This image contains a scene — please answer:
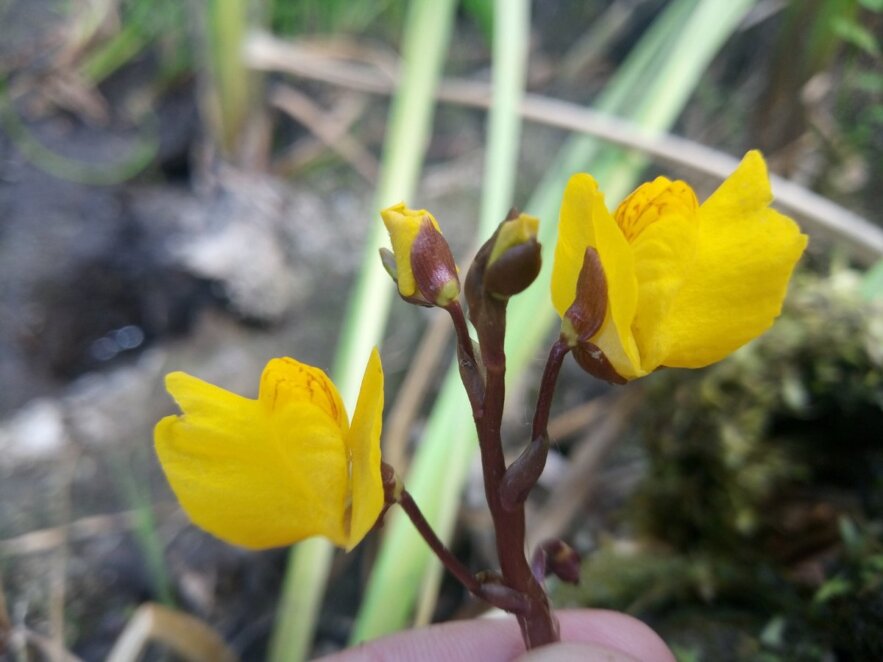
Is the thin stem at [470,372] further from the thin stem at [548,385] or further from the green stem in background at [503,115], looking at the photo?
the green stem in background at [503,115]

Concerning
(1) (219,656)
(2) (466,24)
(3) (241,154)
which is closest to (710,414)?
(1) (219,656)

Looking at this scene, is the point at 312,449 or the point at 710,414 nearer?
the point at 312,449

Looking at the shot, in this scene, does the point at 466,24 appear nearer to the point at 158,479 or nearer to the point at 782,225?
the point at 158,479

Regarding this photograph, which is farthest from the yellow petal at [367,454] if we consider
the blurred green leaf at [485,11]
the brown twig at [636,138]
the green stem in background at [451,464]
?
the blurred green leaf at [485,11]

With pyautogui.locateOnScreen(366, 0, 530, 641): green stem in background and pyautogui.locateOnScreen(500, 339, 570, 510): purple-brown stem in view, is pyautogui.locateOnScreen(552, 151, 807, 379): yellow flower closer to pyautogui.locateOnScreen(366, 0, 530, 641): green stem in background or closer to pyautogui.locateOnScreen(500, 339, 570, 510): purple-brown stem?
pyautogui.locateOnScreen(500, 339, 570, 510): purple-brown stem

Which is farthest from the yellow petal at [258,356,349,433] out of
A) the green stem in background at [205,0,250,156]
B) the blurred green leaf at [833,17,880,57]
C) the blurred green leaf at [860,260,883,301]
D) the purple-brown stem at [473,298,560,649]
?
the green stem in background at [205,0,250,156]

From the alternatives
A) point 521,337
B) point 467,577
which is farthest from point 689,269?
point 521,337

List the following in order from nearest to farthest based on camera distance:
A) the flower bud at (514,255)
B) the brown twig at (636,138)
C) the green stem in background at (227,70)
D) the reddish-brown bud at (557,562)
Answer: the flower bud at (514,255) → the reddish-brown bud at (557,562) → the brown twig at (636,138) → the green stem in background at (227,70)
